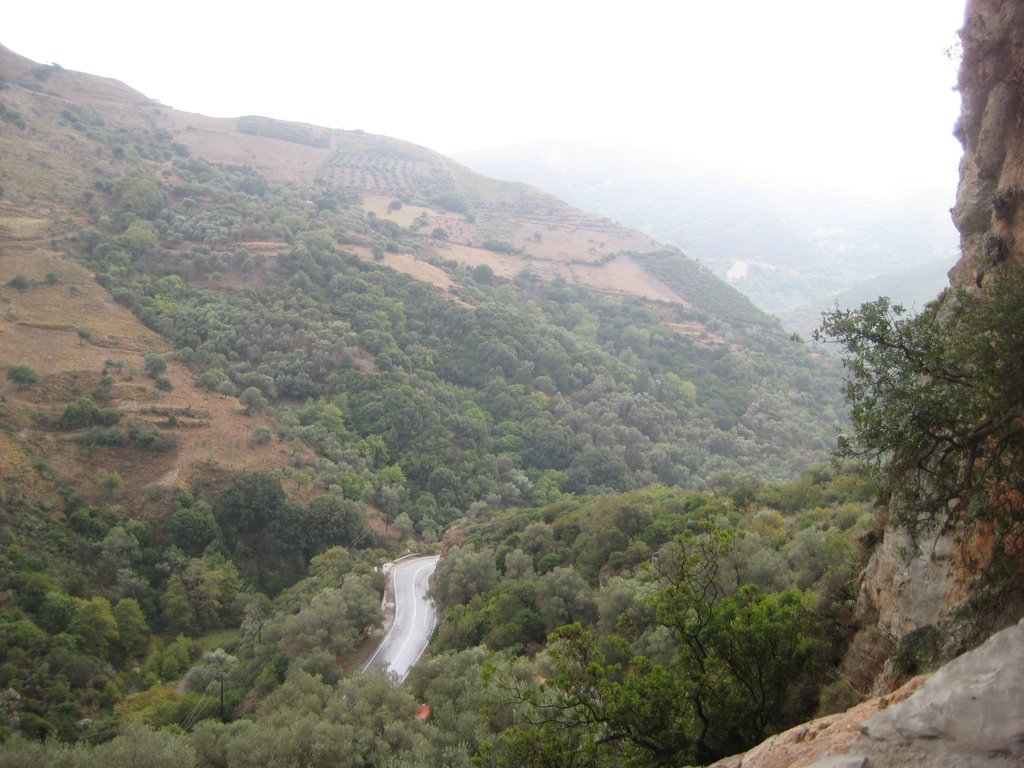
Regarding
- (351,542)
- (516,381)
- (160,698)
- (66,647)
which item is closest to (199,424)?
(351,542)

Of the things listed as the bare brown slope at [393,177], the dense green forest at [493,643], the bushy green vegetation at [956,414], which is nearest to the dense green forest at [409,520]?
the dense green forest at [493,643]

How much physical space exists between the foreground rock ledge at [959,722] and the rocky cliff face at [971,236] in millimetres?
1951

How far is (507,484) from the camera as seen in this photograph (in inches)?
2023

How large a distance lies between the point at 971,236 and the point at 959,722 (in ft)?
26.1

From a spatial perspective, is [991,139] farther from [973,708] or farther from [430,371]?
[430,371]

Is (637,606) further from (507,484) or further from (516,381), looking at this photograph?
(516,381)

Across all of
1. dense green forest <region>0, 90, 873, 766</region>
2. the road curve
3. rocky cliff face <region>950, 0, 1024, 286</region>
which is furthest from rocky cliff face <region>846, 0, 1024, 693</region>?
the road curve

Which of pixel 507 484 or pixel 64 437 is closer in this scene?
pixel 64 437

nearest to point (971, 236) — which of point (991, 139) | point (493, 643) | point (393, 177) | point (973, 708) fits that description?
→ point (991, 139)

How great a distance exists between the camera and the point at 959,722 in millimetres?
5402

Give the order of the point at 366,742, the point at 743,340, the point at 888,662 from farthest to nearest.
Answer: the point at 743,340, the point at 366,742, the point at 888,662

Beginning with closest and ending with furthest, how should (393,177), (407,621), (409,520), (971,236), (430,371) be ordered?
(971,236)
(407,621)
(409,520)
(430,371)
(393,177)

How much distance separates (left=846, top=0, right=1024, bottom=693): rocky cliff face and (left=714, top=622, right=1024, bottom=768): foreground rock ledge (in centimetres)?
195

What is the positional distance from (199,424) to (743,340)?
71092 millimetres
